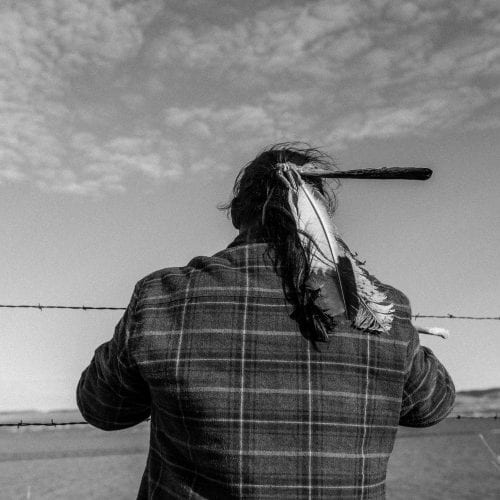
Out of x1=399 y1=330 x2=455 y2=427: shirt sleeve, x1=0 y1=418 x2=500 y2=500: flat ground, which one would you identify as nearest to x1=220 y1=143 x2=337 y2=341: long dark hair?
x1=399 y1=330 x2=455 y2=427: shirt sleeve

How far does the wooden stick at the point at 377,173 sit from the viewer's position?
1766 millimetres

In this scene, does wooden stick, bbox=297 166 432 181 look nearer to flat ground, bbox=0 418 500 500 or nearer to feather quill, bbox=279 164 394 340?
feather quill, bbox=279 164 394 340

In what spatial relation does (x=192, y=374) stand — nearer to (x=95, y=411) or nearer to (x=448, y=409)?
(x=95, y=411)

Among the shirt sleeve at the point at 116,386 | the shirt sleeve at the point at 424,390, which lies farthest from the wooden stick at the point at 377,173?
the shirt sleeve at the point at 116,386

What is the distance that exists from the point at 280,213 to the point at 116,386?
0.73 meters

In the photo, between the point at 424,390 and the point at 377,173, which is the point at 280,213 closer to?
the point at 377,173

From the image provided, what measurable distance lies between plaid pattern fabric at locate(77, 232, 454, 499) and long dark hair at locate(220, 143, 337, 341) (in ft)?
0.13

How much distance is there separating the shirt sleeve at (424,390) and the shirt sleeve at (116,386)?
808 millimetres

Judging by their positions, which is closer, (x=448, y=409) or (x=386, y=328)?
(x=386, y=328)

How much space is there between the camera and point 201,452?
5.19 feet

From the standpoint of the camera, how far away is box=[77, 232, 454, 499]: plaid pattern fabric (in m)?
1.56

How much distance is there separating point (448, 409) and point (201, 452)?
0.86 metres

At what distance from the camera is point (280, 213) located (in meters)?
1.81

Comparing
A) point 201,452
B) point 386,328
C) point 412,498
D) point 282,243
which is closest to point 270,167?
point 282,243
